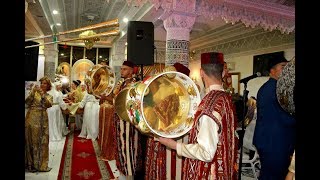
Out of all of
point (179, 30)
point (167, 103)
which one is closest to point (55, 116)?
point (179, 30)

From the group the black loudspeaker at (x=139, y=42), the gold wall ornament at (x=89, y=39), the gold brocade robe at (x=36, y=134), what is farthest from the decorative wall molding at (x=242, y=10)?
the gold brocade robe at (x=36, y=134)

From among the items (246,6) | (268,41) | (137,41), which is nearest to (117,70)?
(268,41)

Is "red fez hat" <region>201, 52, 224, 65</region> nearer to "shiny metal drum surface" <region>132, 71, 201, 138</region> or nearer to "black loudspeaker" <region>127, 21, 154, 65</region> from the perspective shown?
"shiny metal drum surface" <region>132, 71, 201, 138</region>

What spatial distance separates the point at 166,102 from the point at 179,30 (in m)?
3.73

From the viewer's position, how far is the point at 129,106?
201 centimetres

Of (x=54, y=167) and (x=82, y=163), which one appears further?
(x=82, y=163)

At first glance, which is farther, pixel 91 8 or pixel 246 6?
pixel 91 8

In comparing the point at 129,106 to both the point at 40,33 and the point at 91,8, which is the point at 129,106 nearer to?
the point at 91,8

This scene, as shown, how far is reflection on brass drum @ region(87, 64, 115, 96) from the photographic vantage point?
4.55 meters

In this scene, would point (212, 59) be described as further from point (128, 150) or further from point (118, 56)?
point (118, 56)

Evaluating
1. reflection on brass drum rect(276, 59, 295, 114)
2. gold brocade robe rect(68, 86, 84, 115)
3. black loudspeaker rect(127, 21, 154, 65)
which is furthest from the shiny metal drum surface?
gold brocade robe rect(68, 86, 84, 115)

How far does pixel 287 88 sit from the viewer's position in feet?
4.36

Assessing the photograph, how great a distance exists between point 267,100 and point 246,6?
3.38 m

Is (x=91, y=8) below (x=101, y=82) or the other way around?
the other way around
